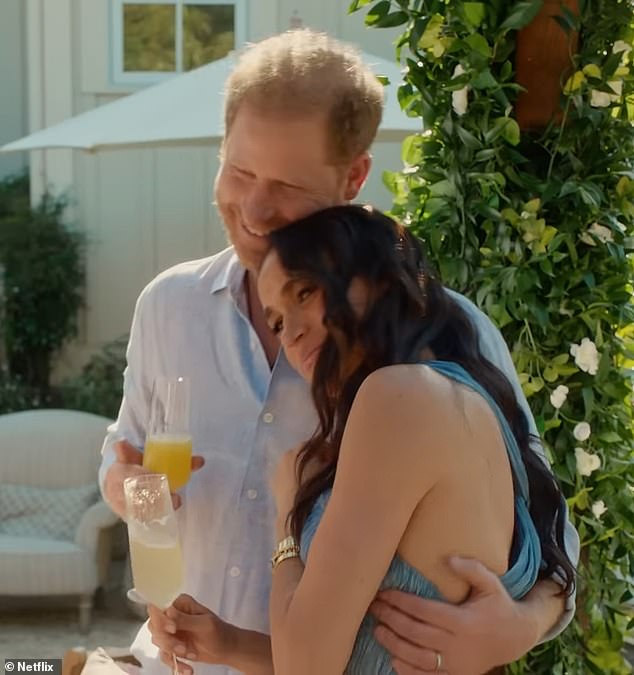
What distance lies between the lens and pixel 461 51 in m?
2.43

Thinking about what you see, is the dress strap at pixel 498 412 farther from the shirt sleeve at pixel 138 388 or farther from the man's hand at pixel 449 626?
the shirt sleeve at pixel 138 388

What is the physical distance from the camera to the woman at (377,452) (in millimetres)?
1415

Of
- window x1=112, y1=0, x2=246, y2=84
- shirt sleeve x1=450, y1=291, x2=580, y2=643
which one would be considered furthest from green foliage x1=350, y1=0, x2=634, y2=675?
window x1=112, y1=0, x2=246, y2=84

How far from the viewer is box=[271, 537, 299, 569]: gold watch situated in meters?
1.57

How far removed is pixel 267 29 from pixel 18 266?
6.92ft

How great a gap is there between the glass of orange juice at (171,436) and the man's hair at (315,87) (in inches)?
16.8

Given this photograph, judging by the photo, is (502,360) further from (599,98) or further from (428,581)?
(599,98)

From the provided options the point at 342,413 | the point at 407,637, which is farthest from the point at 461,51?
the point at 407,637

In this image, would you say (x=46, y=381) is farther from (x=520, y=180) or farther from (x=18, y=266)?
(x=520, y=180)

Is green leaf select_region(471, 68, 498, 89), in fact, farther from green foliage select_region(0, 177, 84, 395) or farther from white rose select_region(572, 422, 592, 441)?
green foliage select_region(0, 177, 84, 395)

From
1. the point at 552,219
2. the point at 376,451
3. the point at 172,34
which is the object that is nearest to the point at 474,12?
the point at 552,219

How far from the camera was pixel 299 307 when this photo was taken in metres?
1.57

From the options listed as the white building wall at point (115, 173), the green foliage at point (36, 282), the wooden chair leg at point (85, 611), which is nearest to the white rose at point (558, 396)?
the wooden chair leg at point (85, 611)

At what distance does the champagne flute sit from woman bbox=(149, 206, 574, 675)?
22cm
